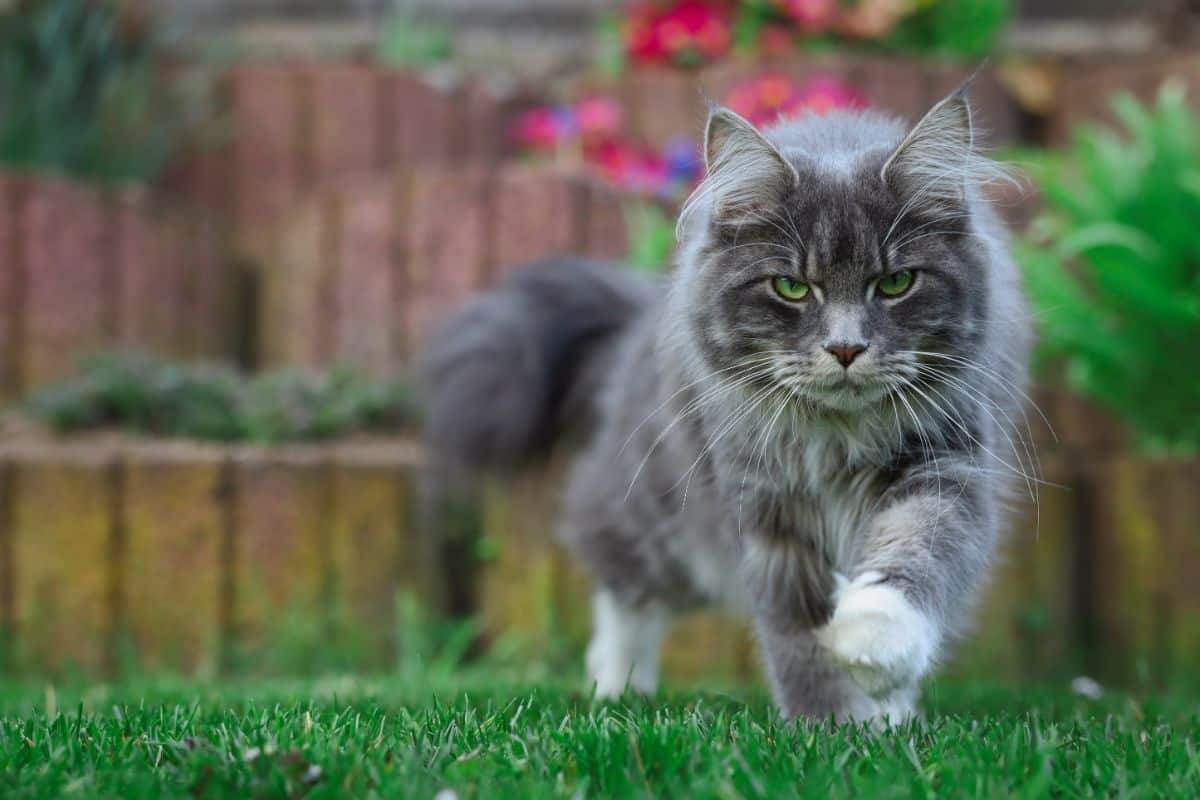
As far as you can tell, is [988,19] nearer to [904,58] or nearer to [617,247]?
[904,58]

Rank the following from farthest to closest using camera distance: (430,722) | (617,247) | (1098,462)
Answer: (617,247), (1098,462), (430,722)

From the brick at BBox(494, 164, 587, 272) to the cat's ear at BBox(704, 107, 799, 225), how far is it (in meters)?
2.20

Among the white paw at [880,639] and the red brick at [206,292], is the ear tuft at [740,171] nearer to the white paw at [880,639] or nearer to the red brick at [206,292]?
the white paw at [880,639]

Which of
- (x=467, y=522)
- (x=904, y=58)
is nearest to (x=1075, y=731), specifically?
(x=467, y=522)

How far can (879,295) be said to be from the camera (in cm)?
226

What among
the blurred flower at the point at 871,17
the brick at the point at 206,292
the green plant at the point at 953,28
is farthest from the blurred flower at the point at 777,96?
the brick at the point at 206,292

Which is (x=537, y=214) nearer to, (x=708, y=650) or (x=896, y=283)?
(x=708, y=650)

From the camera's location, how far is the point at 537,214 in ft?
15.1

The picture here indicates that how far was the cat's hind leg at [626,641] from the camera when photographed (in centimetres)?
340

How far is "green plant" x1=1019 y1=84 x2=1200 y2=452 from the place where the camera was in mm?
3770

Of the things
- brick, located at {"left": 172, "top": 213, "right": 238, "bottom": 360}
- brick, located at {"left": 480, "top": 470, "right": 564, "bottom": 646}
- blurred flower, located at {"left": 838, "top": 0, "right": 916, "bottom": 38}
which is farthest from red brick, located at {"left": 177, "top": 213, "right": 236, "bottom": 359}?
blurred flower, located at {"left": 838, "top": 0, "right": 916, "bottom": 38}

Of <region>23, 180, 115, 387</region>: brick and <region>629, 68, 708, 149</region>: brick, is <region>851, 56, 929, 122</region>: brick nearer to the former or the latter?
<region>629, 68, 708, 149</region>: brick

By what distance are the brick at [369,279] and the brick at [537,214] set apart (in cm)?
49

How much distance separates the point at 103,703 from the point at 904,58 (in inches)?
174
